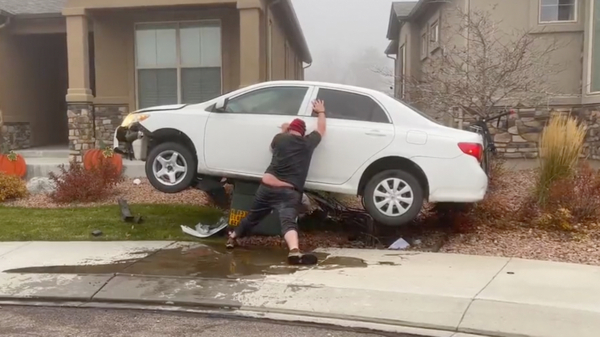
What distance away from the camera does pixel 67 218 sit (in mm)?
9312

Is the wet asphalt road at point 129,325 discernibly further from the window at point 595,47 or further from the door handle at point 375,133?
the window at point 595,47

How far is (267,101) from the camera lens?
308 inches

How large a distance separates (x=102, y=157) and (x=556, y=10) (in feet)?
31.7

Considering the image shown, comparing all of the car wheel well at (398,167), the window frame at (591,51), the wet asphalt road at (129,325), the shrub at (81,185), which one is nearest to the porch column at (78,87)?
the shrub at (81,185)

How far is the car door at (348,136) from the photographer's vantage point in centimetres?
738

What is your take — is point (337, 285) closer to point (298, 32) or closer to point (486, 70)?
point (486, 70)

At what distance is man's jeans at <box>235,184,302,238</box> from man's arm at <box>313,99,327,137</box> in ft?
2.64

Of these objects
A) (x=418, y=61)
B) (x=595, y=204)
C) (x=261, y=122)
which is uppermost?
(x=418, y=61)

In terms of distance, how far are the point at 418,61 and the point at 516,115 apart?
274 inches

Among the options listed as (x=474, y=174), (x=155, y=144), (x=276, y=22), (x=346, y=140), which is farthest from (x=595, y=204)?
(x=276, y=22)

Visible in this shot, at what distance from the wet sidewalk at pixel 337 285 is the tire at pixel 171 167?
2.66 feet

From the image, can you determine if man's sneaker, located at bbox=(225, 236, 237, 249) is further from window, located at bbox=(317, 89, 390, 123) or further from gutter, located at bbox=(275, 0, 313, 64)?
gutter, located at bbox=(275, 0, 313, 64)

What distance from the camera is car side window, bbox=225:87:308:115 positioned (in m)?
7.76

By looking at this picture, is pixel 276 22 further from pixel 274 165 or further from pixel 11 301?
pixel 11 301
